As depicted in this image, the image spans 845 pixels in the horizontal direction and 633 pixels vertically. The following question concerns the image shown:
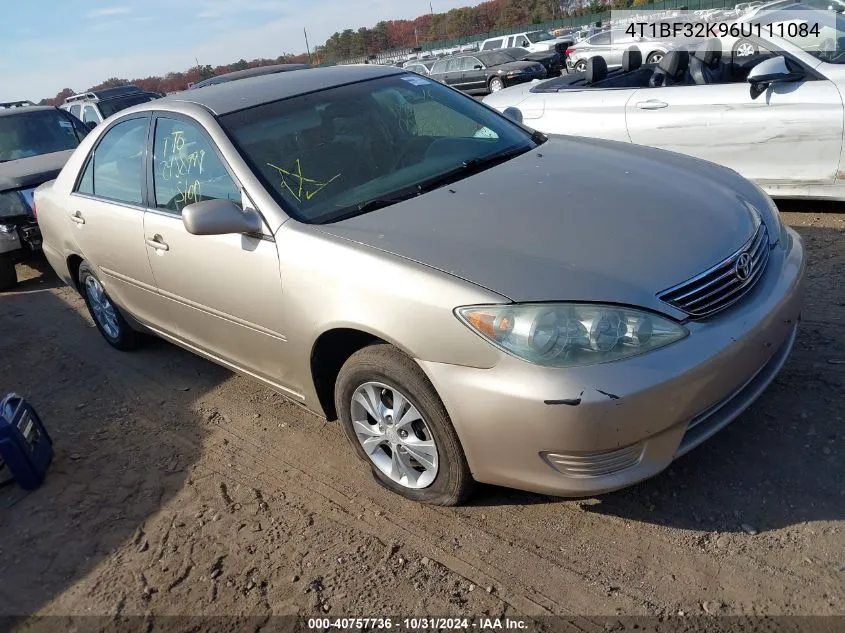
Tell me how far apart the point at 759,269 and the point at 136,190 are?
10.4 feet

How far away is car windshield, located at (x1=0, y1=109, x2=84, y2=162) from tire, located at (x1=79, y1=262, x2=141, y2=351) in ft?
14.8

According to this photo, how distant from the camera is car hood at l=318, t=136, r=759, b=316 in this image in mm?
2381

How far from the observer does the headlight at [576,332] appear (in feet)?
7.42

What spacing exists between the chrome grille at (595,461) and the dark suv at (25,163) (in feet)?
21.2

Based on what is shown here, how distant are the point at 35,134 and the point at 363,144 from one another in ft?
23.7

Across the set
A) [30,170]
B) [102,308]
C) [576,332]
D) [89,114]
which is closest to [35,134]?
[30,170]

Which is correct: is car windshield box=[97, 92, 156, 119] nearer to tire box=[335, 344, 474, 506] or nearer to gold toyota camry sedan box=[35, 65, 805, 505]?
gold toyota camry sedan box=[35, 65, 805, 505]

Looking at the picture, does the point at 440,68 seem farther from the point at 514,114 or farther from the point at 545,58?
the point at 514,114

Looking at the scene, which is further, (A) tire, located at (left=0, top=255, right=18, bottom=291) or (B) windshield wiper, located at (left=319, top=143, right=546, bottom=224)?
(A) tire, located at (left=0, top=255, right=18, bottom=291)

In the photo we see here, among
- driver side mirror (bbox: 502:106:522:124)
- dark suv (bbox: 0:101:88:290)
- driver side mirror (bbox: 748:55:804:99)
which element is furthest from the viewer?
dark suv (bbox: 0:101:88:290)

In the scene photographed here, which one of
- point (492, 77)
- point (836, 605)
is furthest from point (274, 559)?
point (492, 77)

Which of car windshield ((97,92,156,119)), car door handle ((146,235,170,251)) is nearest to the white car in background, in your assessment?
car door handle ((146,235,170,251))

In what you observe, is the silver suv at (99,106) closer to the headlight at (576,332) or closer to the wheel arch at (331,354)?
the wheel arch at (331,354)

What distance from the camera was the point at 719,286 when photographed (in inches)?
97.8
